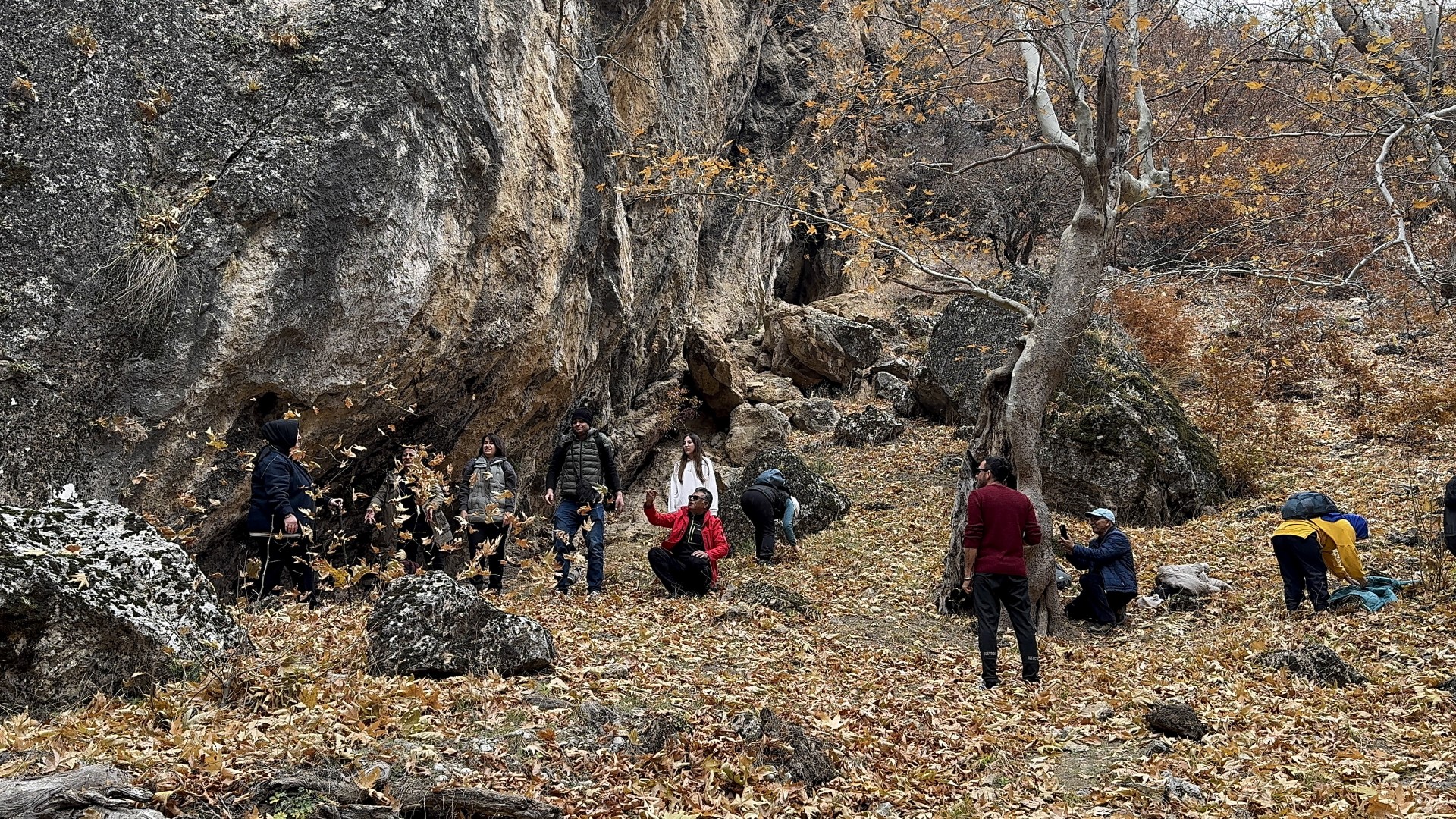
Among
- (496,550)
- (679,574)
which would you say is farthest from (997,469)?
(496,550)

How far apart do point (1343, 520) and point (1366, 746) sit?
4.02m

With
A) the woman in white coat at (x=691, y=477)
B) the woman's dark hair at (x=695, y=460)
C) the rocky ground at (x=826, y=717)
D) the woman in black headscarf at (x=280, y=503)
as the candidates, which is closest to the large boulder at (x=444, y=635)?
the rocky ground at (x=826, y=717)

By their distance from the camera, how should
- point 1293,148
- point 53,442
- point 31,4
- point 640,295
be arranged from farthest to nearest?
point 1293,148 → point 640,295 → point 31,4 → point 53,442

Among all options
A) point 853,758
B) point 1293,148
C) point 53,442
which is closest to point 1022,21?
point 853,758

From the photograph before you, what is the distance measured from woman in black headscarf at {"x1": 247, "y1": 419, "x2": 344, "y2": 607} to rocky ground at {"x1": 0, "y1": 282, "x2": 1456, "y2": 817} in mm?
684

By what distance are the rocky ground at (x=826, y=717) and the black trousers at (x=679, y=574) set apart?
0.30m

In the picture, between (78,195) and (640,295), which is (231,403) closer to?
(78,195)

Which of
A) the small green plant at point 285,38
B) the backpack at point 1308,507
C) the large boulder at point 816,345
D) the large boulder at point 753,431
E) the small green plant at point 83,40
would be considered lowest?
the backpack at point 1308,507

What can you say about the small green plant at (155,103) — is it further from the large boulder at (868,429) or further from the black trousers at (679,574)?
the large boulder at (868,429)

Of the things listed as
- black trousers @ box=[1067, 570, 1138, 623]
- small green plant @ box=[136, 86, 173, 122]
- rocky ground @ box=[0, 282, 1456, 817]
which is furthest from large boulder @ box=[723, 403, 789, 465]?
small green plant @ box=[136, 86, 173, 122]

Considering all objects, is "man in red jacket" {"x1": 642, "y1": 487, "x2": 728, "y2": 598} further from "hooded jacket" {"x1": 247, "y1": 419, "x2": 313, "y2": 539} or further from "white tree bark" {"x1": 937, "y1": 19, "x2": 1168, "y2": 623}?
"hooded jacket" {"x1": 247, "y1": 419, "x2": 313, "y2": 539}

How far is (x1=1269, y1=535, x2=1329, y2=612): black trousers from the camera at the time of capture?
28.3ft

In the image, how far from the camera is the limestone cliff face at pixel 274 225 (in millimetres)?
7156

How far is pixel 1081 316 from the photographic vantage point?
31.1 ft
